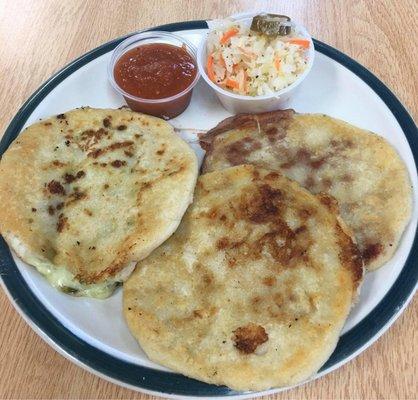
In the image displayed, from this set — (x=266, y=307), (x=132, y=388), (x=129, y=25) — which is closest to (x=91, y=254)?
(x=132, y=388)

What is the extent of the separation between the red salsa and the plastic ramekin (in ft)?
0.30

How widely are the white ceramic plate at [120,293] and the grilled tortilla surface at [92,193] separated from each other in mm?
129

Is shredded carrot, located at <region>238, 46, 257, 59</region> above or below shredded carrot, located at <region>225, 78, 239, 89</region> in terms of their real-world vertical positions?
above

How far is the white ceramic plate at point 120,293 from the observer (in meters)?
2.19

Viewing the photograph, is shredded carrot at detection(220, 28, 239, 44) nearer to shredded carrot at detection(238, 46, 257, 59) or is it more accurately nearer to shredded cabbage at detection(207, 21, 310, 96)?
shredded cabbage at detection(207, 21, 310, 96)

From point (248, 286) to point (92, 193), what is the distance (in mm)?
949

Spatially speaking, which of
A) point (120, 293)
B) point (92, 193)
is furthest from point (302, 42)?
point (120, 293)

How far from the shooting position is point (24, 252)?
242cm

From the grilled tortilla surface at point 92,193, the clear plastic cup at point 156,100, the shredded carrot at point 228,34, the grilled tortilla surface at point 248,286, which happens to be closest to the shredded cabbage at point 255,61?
the shredded carrot at point 228,34

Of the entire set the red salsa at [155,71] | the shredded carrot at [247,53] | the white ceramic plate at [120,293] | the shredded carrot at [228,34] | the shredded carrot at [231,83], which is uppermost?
the shredded carrot at [228,34]

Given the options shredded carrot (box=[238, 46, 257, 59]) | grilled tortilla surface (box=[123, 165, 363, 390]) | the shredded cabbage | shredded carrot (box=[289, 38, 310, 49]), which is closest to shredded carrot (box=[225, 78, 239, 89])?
the shredded cabbage

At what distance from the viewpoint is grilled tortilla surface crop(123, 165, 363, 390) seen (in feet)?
6.83

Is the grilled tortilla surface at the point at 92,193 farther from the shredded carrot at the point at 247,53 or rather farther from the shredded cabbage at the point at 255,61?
the shredded carrot at the point at 247,53

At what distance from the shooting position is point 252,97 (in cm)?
298
